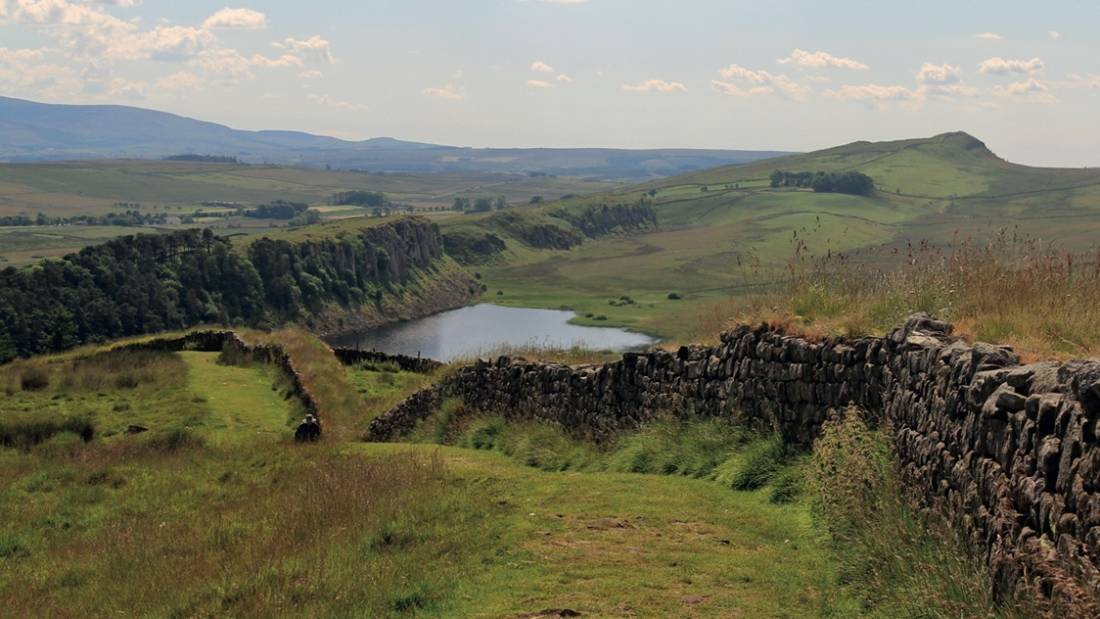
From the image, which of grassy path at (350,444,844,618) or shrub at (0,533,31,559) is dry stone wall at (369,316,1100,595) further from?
shrub at (0,533,31,559)

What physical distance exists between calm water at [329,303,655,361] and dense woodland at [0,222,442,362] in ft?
39.7

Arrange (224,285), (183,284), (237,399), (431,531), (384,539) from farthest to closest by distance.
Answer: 1. (224,285)
2. (183,284)
3. (237,399)
4. (431,531)
5. (384,539)

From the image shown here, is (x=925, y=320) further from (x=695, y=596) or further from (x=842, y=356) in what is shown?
(x=695, y=596)

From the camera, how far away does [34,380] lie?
1330 inches

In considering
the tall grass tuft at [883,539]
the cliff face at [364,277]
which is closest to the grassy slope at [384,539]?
the tall grass tuft at [883,539]

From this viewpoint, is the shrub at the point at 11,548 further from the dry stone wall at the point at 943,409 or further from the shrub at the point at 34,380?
the shrub at the point at 34,380

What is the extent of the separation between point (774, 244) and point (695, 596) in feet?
610

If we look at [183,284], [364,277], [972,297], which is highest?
[972,297]

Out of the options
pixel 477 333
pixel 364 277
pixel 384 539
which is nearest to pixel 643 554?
pixel 384 539

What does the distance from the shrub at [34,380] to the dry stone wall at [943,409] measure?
2183 centimetres

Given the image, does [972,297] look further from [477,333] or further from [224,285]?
[224,285]

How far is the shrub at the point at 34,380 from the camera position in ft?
109

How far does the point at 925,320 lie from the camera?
11.4 m

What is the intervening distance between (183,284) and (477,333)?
133ft
